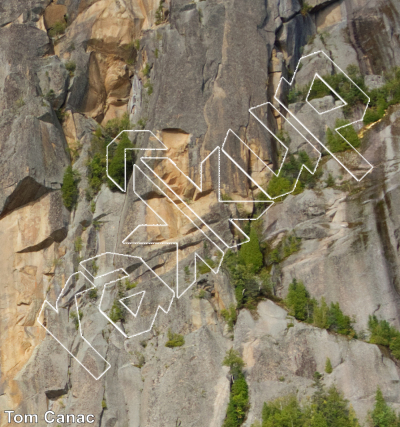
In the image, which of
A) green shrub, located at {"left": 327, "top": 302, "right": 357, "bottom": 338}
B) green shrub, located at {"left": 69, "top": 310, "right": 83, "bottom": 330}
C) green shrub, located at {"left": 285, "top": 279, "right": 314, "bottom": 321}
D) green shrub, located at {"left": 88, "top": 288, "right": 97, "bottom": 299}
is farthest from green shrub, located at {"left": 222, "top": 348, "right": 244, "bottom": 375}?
green shrub, located at {"left": 69, "top": 310, "right": 83, "bottom": 330}

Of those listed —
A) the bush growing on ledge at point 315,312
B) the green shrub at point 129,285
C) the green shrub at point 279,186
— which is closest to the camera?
the bush growing on ledge at point 315,312

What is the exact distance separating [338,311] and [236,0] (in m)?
17.3

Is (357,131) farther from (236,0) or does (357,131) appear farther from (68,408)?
(68,408)

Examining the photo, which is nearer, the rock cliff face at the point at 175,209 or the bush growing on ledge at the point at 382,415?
the bush growing on ledge at the point at 382,415

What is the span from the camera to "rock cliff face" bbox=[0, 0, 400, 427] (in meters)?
26.6

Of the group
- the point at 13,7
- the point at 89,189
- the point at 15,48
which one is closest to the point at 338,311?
the point at 89,189

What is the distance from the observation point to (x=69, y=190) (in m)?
33.8

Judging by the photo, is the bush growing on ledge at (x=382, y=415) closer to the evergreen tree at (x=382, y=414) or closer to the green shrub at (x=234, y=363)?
the evergreen tree at (x=382, y=414)

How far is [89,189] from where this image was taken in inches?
1335

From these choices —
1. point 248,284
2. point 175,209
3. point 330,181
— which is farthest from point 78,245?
point 330,181

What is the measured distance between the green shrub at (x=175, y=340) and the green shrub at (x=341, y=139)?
36.5 feet

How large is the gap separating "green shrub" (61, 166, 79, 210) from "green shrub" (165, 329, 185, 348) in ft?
30.3

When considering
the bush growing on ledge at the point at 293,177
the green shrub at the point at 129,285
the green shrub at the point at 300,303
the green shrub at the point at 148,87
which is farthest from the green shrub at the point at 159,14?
the green shrub at the point at 300,303

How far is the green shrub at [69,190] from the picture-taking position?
33656mm
